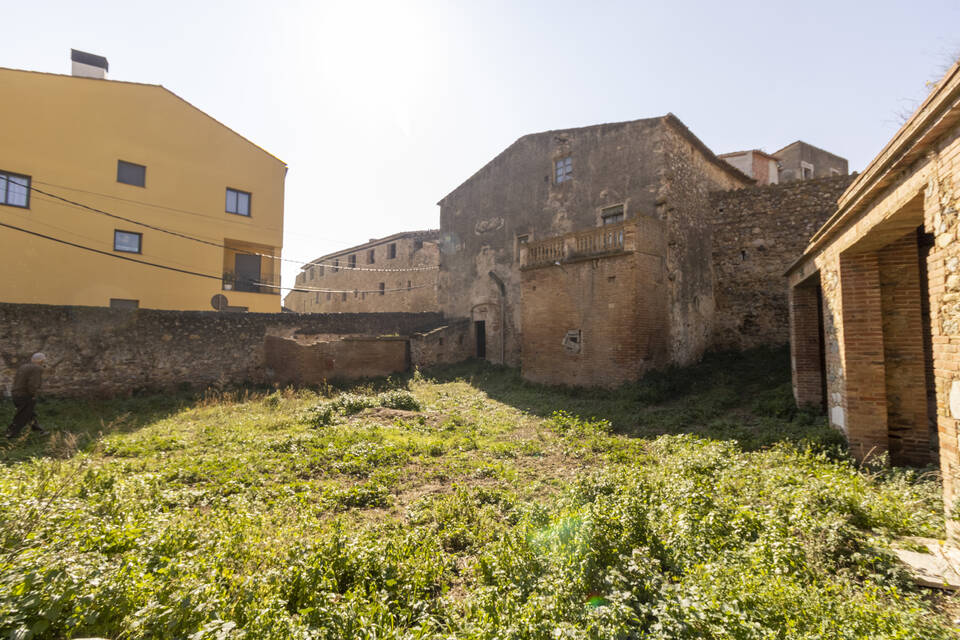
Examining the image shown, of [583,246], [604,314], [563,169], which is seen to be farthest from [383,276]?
[604,314]

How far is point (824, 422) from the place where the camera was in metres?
7.10

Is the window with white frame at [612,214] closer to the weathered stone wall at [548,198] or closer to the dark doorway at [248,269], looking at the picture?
the weathered stone wall at [548,198]

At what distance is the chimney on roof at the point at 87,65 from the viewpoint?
1853 cm

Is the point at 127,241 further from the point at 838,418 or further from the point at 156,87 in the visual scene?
the point at 838,418

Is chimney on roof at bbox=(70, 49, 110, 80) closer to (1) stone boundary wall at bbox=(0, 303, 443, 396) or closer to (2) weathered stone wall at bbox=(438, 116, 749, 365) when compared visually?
(1) stone boundary wall at bbox=(0, 303, 443, 396)

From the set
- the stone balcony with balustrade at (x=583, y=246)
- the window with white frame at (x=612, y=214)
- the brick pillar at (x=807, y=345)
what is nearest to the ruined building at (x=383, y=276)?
the window with white frame at (x=612, y=214)

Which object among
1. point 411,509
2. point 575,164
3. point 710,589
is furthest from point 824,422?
point 575,164

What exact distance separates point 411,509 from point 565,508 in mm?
1776

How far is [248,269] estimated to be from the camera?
21.8 m

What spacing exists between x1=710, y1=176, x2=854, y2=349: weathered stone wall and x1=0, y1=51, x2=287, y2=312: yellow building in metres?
20.5

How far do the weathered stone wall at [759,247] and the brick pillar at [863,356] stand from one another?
9768 millimetres

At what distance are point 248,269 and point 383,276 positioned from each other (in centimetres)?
1022

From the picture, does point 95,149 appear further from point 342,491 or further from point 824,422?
point 824,422

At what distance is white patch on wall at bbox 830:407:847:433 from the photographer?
6152 millimetres
